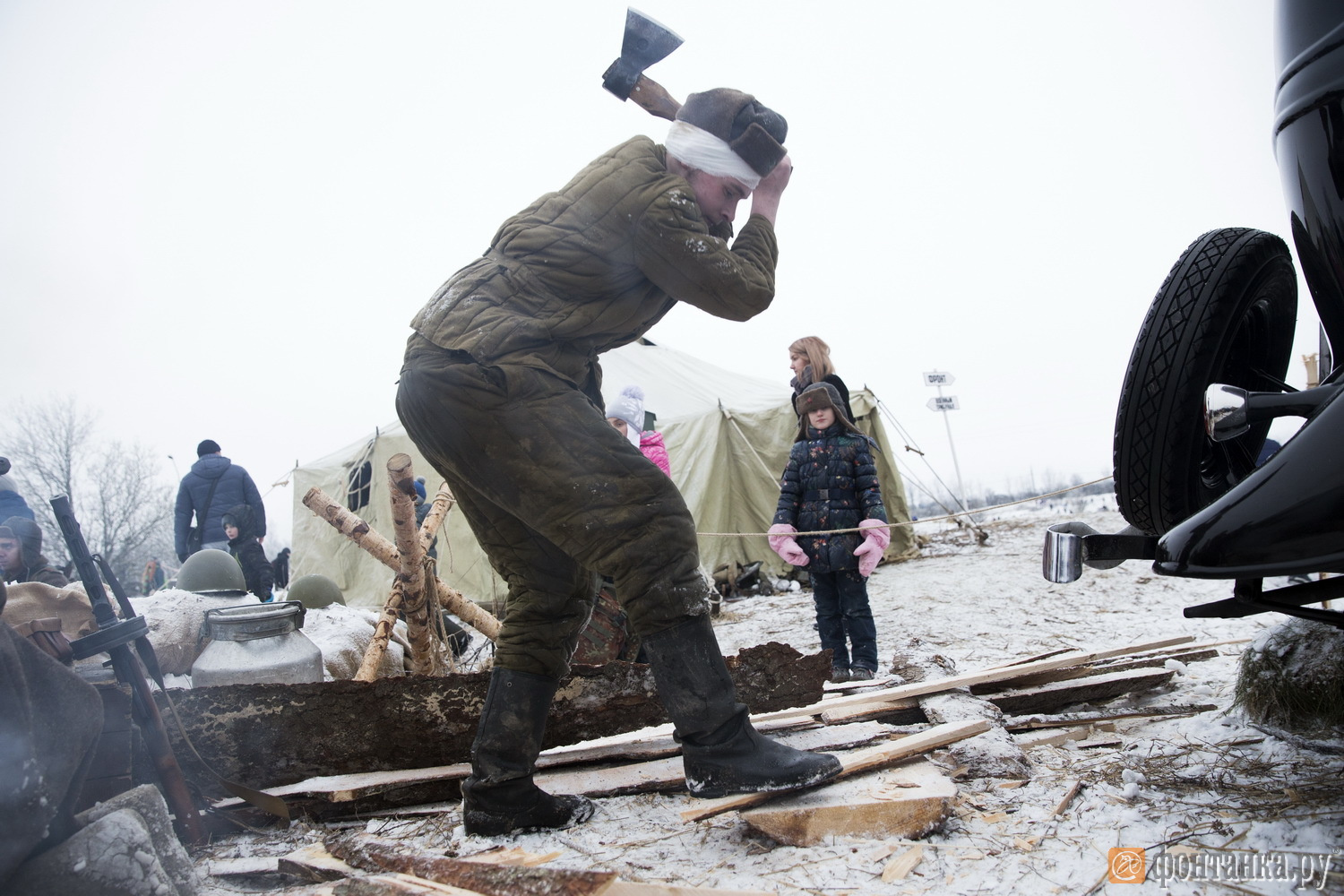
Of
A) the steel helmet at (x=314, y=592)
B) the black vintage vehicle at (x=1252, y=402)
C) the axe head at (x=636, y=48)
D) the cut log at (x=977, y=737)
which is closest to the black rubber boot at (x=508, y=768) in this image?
the cut log at (x=977, y=737)

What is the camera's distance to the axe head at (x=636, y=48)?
2.41 meters

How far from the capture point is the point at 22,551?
4.73 metres

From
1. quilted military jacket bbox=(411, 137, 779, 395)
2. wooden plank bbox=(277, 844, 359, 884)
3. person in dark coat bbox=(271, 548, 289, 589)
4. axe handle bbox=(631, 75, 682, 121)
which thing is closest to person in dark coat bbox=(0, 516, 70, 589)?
wooden plank bbox=(277, 844, 359, 884)

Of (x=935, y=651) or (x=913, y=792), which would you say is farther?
(x=935, y=651)

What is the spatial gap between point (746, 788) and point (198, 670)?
2.74m

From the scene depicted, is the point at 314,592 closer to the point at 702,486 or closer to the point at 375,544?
the point at 375,544

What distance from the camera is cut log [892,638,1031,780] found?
2.25m

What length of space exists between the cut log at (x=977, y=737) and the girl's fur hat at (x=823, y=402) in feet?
4.83

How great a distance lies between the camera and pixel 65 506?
219cm

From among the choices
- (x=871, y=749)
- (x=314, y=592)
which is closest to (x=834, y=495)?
(x=871, y=749)

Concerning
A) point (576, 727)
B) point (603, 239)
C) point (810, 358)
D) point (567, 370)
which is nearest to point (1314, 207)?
point (603, 239)

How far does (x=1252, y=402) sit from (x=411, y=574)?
377 cm

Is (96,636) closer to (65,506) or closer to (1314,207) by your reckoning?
(65,506)

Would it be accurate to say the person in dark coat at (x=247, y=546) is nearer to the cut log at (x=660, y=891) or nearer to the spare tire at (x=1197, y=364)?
the cut log at (x=660, y=891)
